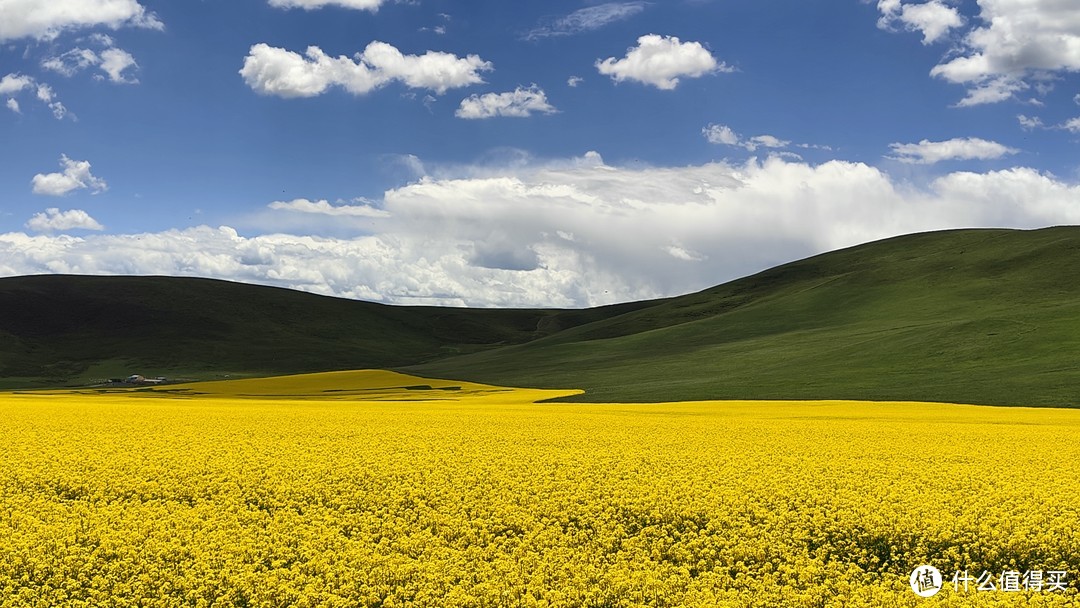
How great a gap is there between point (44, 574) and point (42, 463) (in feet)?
29.7

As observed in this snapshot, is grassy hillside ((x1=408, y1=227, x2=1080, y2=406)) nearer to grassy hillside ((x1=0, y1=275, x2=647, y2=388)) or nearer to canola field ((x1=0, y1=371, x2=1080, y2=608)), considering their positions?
canola field ((x1=0, y1=371, x2=1080, y2=608))

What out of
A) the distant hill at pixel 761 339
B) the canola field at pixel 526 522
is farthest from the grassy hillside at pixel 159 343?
the canola field at pixel 526 522

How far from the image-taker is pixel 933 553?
12867mm

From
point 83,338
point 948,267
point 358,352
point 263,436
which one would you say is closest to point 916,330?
point 948,267

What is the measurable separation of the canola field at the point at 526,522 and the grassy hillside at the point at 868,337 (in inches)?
1439

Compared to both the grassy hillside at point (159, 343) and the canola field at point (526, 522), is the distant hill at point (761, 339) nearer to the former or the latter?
the grassy hillside at point (159, 343)

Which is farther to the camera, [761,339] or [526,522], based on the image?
[761,339]

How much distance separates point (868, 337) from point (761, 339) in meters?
16.0

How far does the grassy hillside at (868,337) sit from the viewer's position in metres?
60.8

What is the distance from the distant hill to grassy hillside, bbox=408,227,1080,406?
33 centimetres

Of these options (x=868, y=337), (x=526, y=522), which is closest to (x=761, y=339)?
(x=868, y=337)

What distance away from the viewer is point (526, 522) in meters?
14.1

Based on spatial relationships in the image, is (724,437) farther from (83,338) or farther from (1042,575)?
(83,338)

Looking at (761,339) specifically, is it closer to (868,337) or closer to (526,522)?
(868,337)
